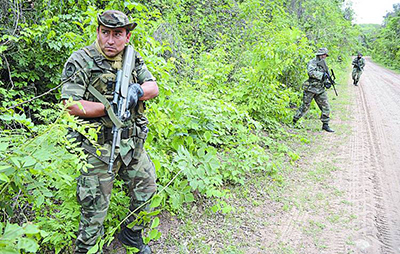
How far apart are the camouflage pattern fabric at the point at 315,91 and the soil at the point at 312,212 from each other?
3.75ft

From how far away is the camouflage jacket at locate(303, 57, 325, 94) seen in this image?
23.5 feet

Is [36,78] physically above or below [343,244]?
above

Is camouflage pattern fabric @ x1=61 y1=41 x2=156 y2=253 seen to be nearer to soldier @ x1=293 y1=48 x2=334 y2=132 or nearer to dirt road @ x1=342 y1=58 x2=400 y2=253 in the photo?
dirt road @ x1=342 y1=58 x2=400 y2=253

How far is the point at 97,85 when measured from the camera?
7.22 ft

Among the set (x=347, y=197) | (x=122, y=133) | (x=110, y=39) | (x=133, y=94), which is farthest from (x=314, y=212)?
(x=110, y=39)

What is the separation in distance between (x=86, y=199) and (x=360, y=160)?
524 cm

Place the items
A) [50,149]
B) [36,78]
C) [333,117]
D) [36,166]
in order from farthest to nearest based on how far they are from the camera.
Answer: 1. [333,117]
2. [36,78]
3. [50,149]
4. [36,166]

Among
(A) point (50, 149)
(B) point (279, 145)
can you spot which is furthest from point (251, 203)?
(A) point (50, 149)

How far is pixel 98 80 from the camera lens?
2189 millimetres

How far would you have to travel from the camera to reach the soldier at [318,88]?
7227 mm

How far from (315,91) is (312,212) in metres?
4.24

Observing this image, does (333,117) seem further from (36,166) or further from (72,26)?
(36,166)

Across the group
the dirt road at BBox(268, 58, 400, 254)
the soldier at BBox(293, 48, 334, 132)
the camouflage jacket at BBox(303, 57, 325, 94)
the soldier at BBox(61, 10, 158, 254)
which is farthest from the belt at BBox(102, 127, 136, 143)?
the camouflage jacket at BBox(303, 57, 325, 94)

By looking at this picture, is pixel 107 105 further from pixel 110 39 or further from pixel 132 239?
pixel 132 239
